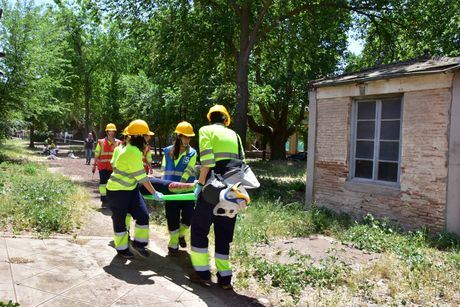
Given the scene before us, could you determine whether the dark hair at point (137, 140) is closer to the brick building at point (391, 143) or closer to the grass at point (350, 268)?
the grass at point (350, 268)

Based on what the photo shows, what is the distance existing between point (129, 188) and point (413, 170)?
583 centimetres

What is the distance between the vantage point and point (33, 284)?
465 centimetres

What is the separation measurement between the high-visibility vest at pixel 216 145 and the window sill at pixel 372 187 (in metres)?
5.20

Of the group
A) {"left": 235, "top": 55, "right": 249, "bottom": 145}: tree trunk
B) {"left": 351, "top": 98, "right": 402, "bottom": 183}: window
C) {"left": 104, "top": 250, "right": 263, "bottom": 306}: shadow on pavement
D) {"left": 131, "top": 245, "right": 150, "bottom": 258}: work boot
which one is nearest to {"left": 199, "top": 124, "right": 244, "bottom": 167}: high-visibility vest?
{"left": 104, "top": 250, "right": 263, "bottom": 306}: shadow on pavement

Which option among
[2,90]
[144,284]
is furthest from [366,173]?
[2,90]

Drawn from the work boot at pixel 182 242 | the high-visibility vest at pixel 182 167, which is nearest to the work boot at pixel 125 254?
the work boot at pixel 182 242

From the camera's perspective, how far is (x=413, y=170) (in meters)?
8.88

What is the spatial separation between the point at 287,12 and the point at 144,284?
12950 millimetres

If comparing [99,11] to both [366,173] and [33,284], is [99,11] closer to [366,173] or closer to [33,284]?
[366,173]

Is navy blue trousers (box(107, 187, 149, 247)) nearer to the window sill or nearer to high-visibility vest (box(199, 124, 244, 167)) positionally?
high-visibility vest (box(199, 124, 244, 167))

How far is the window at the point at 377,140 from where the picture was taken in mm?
9398

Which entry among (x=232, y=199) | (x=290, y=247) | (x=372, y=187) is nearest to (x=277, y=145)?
(x=372, y=187)

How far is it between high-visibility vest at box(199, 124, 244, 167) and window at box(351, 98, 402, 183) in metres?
5.31

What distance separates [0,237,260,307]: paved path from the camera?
4.50m
